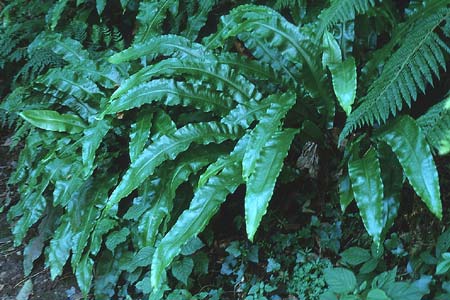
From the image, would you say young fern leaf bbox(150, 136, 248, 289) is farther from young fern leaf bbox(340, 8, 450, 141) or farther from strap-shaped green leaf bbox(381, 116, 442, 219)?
strap-shaped green leaf bbox(381, 116, 442, 219)

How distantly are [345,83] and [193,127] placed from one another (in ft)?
3.01

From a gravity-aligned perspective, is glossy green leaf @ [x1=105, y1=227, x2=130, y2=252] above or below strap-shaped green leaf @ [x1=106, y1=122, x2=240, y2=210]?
below

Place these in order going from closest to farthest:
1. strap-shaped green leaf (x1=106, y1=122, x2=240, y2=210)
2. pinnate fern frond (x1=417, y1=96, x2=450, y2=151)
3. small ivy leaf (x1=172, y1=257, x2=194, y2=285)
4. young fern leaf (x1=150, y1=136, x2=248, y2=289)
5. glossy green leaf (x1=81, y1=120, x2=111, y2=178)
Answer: pinnate fern frond (x1=417, y1=96, x2=450, y2=151) → young fern leaf (x1=150, y1=136, x2=248, y2=289) → strap-shaped green leaf (x1=106, y1=122, x2=240, y2=210) → small ivy leaf (x1=172, y1=257, x2=194, y2=285) → glossy green leaf (x1=81, y1=120, x2=111, y2=178)

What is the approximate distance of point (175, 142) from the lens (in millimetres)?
2994

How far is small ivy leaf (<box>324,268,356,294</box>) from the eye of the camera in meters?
2.43

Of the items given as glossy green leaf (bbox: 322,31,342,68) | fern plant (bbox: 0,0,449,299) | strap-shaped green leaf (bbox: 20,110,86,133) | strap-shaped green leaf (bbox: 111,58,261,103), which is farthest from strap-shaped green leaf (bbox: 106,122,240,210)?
strap-shaped green leaf (bbox: 20,110,86,133)

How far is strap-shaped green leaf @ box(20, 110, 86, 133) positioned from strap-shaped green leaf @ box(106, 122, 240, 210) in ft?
3.14

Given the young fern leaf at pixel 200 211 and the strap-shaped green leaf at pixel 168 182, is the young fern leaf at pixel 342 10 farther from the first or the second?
the strap-shaped green leaf at pixel 168 182

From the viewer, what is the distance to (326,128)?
3.09m

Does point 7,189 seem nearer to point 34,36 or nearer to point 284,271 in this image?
point 34,36

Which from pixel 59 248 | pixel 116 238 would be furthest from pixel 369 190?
pixel 59 248

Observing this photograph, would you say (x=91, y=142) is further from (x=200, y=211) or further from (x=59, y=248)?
(x=200, y=211)

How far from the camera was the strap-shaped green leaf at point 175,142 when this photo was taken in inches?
117

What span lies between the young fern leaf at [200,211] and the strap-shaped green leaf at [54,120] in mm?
1368
